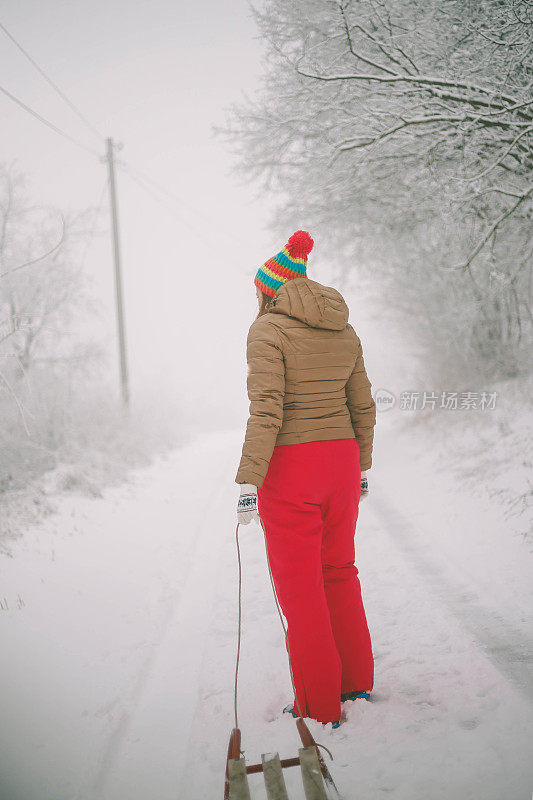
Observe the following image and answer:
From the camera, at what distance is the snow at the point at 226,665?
1648 millimetres

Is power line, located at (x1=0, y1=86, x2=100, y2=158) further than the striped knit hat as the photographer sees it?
Yes

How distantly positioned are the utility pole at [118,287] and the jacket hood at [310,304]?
8.97 meters

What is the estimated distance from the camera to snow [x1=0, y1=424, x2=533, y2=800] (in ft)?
5.41

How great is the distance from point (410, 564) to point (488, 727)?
1.85 meters

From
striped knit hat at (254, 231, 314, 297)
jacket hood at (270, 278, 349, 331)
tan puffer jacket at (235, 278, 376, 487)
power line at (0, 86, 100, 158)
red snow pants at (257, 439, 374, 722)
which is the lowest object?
red snow pants at (257, 439, 374, 722)

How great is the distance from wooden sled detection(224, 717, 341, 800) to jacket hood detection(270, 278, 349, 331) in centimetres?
164

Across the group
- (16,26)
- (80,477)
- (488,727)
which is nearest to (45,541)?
(80,477)

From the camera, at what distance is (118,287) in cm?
1060

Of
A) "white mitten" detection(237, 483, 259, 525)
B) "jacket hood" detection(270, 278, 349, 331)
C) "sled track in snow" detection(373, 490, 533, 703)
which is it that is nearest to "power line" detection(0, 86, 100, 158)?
"jacket hood" detection(270, 278, 349, 331)

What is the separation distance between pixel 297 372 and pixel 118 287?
9863mm

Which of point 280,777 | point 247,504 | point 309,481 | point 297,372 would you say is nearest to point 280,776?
point 280,777

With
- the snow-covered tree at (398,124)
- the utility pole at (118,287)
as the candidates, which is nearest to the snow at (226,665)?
the snow-covered tree at (398,124)

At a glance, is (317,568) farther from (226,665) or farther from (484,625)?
(484,625)

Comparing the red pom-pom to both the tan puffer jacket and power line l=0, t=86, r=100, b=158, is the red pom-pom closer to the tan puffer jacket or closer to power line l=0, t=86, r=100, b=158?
the tan puffer jacket
